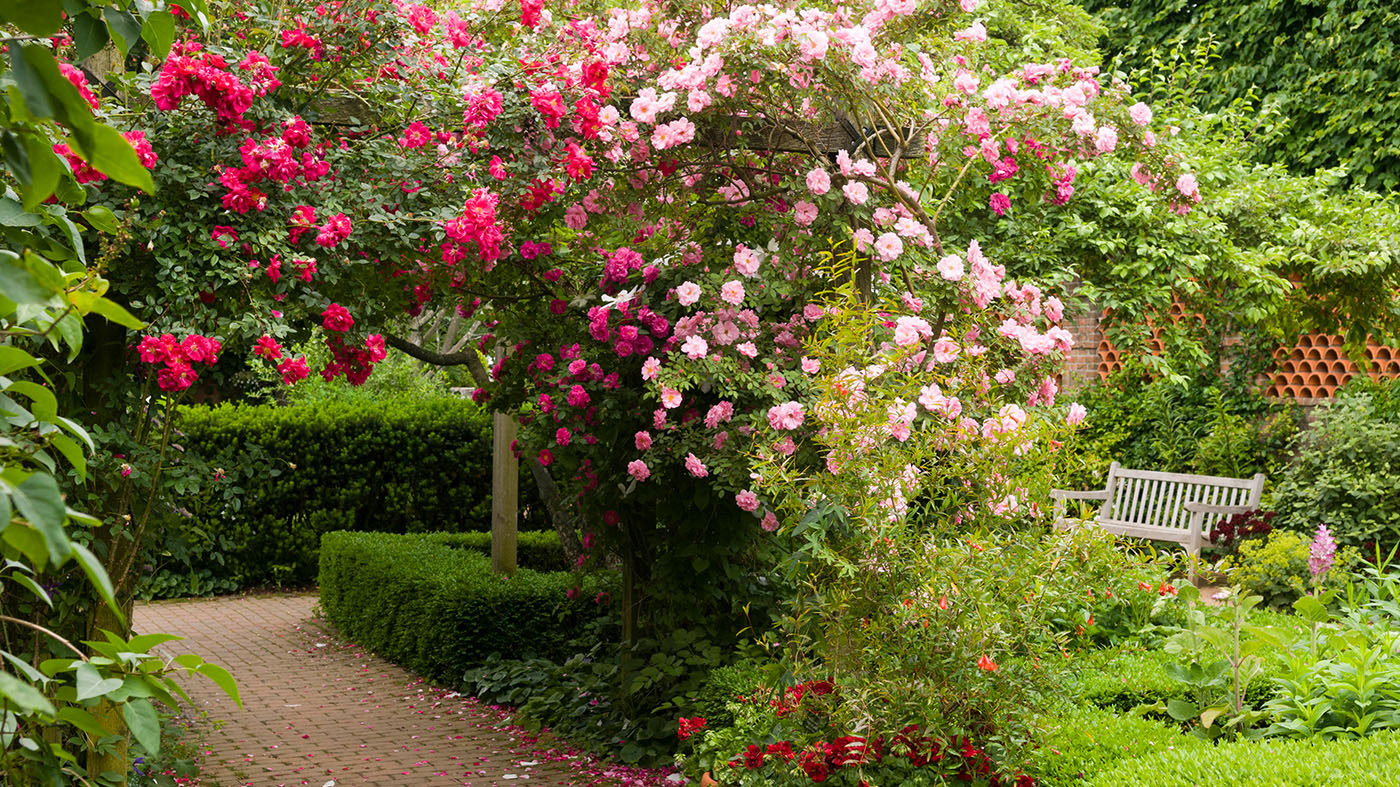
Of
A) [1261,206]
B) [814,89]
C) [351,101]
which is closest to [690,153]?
[814,89]

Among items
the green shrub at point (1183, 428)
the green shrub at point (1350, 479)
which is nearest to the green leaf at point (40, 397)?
the green shrub at point (1350, 479)

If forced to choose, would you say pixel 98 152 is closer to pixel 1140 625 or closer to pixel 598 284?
pixel 598 284

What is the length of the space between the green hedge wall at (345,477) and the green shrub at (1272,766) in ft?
24.2

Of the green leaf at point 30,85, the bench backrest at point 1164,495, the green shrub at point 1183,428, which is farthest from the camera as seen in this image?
the green shrub at point 1183,428

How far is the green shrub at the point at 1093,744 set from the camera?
298 cm

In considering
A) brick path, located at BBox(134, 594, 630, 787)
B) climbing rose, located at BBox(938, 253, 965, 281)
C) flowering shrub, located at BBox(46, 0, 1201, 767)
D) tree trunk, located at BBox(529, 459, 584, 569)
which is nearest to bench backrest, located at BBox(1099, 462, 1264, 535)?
flowering shrub, located at BBox(46, 0, 1201, 767)

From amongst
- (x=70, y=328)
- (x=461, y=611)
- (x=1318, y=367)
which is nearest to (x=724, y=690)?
(x=461, y=611)

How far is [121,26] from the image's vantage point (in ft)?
3.32

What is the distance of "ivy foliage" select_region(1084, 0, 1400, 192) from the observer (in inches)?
404

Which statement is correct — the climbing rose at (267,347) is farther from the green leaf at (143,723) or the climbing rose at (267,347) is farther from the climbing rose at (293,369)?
the green leaf at (143,723)

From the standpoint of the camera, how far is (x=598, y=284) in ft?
16.4

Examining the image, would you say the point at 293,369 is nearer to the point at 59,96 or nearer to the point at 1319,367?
the point at 59,96

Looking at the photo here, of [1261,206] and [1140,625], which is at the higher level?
[1261,206]

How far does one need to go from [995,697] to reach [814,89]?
2.08 m
